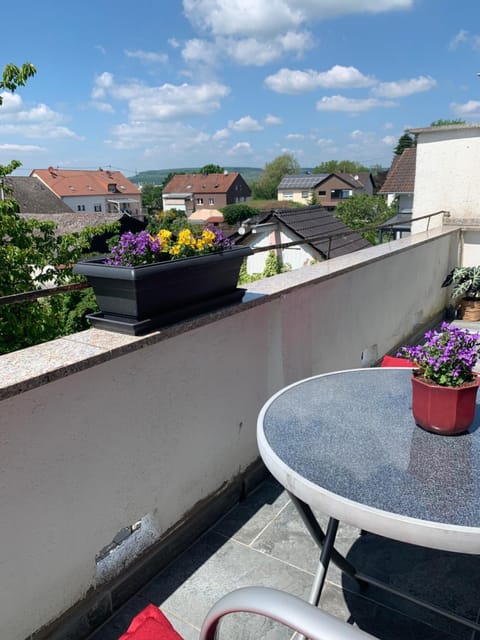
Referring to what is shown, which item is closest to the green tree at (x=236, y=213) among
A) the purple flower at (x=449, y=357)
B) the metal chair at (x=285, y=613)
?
the purple flower at (x=449, y=357)

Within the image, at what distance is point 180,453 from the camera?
2.08 metres

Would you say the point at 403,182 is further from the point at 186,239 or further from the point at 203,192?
the point at 203,192

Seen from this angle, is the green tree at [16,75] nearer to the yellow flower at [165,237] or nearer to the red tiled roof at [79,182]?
the yellow flower at [165,237]

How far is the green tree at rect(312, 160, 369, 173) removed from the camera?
98.2m

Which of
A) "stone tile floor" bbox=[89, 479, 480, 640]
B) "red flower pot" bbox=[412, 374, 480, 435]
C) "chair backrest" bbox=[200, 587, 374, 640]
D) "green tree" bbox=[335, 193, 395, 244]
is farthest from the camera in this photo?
"green tree" bbox=[335, 193, 395, 244]

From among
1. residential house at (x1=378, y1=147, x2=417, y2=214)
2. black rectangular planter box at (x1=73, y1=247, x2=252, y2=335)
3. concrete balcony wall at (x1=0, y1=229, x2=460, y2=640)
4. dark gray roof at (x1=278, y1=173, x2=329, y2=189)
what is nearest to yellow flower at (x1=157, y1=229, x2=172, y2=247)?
black rectangular planter box at (x1=73, y1=247, x2=252, y2=335)

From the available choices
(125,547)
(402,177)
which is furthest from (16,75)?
(402,177)

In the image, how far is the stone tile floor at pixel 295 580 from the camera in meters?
1.69

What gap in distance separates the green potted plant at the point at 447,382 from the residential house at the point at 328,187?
73206mm

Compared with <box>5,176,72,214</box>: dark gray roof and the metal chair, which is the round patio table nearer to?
the metal chair

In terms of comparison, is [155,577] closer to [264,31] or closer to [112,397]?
[112,397]

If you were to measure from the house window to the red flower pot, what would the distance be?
7725cm

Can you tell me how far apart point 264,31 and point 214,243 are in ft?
30.1

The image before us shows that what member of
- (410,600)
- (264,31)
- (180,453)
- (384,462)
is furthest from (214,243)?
(264,31)
